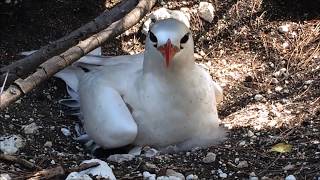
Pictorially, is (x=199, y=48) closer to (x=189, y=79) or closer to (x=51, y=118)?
(x=189, y=79)

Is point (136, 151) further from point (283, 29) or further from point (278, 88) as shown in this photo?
point (283, 29)

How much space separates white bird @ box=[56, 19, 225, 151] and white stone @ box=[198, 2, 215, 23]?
42.6 inches

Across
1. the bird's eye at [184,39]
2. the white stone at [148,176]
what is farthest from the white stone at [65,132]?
the bird's eye at [184,39]

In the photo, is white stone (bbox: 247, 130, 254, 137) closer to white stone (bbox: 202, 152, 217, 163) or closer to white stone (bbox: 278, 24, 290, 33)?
white stone (bbox: 202, 152, 217, 163)

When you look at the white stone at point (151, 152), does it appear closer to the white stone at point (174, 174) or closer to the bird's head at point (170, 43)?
the white stone at point (174, 174)

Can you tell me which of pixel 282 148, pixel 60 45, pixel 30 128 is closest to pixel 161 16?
pixel 60 45

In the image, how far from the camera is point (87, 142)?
4.07 metres

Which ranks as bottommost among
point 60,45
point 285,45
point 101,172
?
point 101,172

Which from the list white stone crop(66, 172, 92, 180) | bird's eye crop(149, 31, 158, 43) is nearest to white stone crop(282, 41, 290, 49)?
bird's eye crop(149, 31, 158, 43)

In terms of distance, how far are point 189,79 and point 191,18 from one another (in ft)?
4.12

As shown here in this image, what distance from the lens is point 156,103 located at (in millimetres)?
3977

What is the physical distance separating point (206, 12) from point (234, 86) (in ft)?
2.47

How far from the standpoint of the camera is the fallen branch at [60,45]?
3.82 meters

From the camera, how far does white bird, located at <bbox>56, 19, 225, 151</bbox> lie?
385 centimetres
